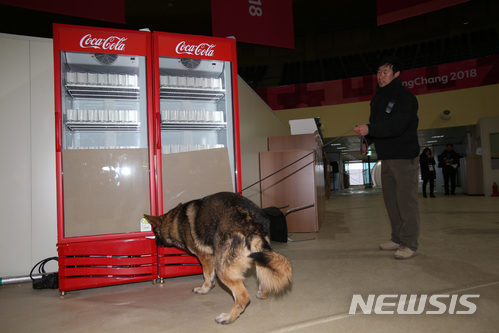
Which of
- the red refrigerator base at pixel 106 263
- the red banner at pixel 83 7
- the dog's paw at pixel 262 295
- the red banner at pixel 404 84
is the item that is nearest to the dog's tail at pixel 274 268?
the dog's paw at pixel 262 295

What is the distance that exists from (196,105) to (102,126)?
102cm

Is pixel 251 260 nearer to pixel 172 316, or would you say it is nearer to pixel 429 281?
pixel 172 316

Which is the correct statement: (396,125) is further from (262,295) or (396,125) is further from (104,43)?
(104,43)

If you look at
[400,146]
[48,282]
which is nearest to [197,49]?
[400,146]

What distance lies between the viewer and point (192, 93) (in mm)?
3090

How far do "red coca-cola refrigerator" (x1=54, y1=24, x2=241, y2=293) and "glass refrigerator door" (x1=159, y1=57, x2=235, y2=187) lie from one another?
0.04ft

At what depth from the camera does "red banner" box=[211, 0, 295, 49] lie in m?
5.57

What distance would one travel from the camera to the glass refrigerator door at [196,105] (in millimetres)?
2918

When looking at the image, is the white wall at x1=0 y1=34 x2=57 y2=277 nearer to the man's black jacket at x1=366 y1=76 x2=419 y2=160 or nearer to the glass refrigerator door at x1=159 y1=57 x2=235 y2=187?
the glass refrigerator door at x1=159 y1=57 x2=235 y2=187

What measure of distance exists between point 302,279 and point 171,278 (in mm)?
1183

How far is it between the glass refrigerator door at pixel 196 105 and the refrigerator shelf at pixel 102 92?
11.4 inches

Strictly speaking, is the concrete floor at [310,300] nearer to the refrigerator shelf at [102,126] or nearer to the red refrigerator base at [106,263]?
the red refrigerator base at [106,263]

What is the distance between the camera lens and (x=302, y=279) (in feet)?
7.72

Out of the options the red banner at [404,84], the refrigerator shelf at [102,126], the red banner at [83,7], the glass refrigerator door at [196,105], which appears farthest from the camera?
the red banner at [404,84]
